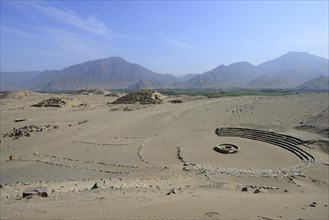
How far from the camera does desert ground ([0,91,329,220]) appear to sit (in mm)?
9555

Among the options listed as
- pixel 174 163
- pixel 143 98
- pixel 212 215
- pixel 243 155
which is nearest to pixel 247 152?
pixel 243 155

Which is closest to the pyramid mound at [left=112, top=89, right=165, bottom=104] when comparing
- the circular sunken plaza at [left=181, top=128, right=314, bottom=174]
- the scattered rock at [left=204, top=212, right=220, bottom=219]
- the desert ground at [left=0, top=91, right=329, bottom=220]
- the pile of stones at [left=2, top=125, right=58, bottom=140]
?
the desert ground at [left=0, top=91, right=329, bottom=220]

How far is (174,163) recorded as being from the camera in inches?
759

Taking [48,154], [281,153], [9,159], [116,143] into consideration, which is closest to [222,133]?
[281,153]

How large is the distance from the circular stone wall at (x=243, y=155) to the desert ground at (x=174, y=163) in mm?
60

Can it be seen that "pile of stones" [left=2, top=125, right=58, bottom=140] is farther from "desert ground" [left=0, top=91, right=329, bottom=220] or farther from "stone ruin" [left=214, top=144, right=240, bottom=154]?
"stone ruin" [left=214, top=144, right=240, bottom=154]

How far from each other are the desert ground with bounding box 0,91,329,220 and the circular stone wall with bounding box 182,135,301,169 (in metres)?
0.06

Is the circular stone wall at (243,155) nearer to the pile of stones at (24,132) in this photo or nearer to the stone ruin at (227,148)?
the stone ruin at (227,148)

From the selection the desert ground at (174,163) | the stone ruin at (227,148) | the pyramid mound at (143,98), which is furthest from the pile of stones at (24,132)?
the pyramid mound at (143,98)

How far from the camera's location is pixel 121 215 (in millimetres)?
8578

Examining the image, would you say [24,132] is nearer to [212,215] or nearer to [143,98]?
[212,215]

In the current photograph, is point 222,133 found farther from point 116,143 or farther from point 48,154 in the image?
point 48,154

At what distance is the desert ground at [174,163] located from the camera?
9555 millimetres

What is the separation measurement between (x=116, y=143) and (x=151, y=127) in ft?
20.1
